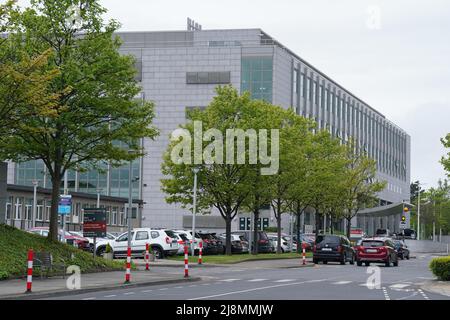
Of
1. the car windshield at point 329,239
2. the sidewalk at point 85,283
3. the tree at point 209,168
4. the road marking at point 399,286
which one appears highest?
the tree at point 209,168

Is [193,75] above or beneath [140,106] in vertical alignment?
above

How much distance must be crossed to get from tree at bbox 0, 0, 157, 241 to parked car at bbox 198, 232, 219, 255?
1924 cm

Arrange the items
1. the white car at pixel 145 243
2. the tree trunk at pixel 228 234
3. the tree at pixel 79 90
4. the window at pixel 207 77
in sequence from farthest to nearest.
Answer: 1. the window at pixel 207 77
2. the tree trunk at pixel 228 234
3. the white car at pixel 145 243
4. the tree at pixel 79 90

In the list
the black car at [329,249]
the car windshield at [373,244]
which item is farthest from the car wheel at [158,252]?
the car windshield at [373,244]

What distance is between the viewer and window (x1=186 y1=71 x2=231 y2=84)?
9412cm

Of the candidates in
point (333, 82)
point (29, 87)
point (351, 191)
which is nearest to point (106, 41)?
point (29, 87)

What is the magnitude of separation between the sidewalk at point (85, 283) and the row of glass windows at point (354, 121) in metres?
71.7

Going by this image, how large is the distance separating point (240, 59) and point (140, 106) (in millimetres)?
61671

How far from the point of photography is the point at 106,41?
106 ft

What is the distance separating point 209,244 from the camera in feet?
170

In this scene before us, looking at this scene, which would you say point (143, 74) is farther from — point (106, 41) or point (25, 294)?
point (25, 294)

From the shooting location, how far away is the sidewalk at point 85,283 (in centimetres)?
2200

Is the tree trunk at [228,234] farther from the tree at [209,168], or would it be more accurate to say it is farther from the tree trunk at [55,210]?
the tree trunk at [55,210]
